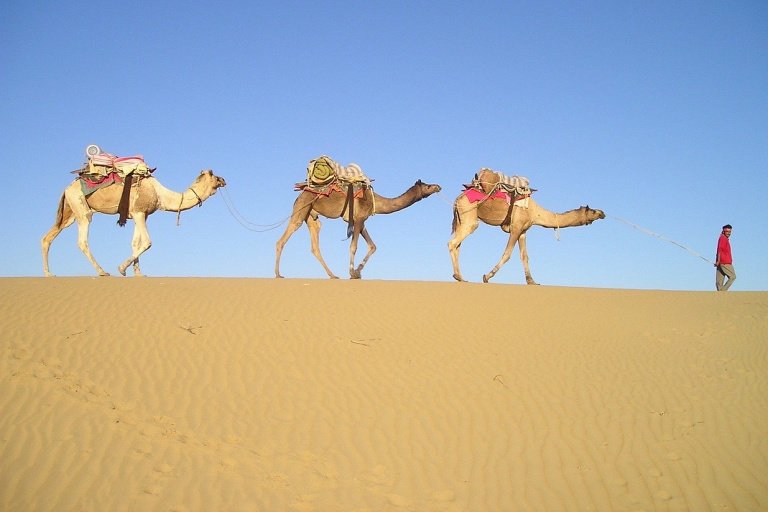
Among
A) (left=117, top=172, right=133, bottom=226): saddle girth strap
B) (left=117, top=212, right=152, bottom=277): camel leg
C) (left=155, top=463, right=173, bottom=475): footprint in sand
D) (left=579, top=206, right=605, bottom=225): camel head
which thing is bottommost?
(left=155, top=463, right=173, bottom=475): footprint in sand

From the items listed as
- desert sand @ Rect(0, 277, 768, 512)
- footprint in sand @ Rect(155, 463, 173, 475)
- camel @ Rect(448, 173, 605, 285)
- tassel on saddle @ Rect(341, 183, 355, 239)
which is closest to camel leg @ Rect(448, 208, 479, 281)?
camel @ Rect(448, 173, 605, 285)

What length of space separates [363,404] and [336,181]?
8.76m

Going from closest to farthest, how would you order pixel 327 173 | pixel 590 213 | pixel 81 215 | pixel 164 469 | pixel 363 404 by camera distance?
1. pixel 164 469
2. pixel 363 404
3. pixel 81 215
4. pixel 327 173
5. pixel 590 213

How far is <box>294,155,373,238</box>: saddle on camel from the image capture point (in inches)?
672

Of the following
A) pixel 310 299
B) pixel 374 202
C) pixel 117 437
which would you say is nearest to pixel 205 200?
pixel 374 202

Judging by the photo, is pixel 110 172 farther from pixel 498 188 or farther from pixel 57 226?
pixel 498 188

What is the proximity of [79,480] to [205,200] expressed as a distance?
37.9ft

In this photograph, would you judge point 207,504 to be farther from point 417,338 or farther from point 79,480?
point 417,338

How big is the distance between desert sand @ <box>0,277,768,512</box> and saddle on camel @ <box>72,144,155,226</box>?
8.91 feet

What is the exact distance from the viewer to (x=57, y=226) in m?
15.9

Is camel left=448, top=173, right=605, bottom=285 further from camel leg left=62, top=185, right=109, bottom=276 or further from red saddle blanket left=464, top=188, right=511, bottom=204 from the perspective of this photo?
camel leg left=62, top=185, right=109, bottom=276

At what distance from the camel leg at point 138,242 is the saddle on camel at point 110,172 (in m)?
0.29

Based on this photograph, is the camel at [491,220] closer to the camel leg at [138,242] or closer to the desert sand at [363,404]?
the desert sand at [363,404]

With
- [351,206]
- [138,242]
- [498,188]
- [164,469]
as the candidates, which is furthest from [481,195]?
[164,469]
